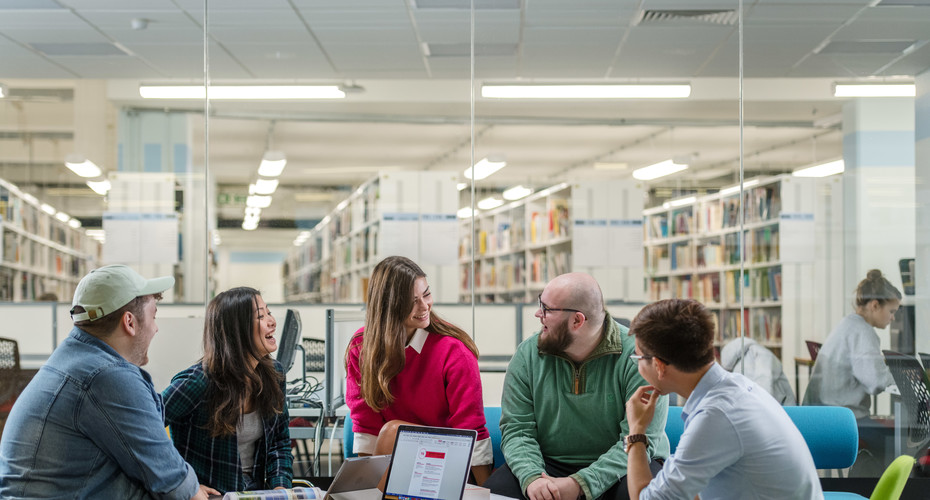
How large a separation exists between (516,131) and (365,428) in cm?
317

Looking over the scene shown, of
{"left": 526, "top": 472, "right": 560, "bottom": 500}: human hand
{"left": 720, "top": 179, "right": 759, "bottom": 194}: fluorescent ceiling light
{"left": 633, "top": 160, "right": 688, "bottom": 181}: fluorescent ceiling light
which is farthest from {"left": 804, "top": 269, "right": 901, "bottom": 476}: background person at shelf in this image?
{"left": 526, "top": 472, "right": 560, "bottom": 500}: human hand

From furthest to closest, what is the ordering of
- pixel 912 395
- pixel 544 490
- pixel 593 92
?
pixel 593 92 < pixel 912 395 < pixel 544 490

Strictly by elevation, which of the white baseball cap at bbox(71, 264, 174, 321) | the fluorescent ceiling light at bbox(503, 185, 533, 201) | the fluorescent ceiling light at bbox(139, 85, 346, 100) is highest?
the fluorescent ceiling light at bbox(139, 85, 346, 100)

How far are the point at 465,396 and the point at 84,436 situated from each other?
129 centimetres

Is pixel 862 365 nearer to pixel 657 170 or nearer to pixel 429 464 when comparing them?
pixel 657 170

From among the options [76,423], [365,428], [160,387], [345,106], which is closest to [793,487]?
[365,428]

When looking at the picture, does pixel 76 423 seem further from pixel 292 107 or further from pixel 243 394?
pixel 292 107

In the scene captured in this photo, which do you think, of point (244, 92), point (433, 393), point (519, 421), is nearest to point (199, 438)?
point (433, 393)

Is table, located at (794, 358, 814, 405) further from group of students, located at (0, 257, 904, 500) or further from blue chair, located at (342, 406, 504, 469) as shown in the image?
group of students, located at (0, 257, 904, 500)

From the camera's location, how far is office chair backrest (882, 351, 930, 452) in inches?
185

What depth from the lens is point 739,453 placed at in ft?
6.37

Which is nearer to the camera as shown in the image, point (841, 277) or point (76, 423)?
point (76, 423)

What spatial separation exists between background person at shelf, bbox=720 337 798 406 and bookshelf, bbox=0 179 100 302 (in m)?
4.36

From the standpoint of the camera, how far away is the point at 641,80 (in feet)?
17.9
